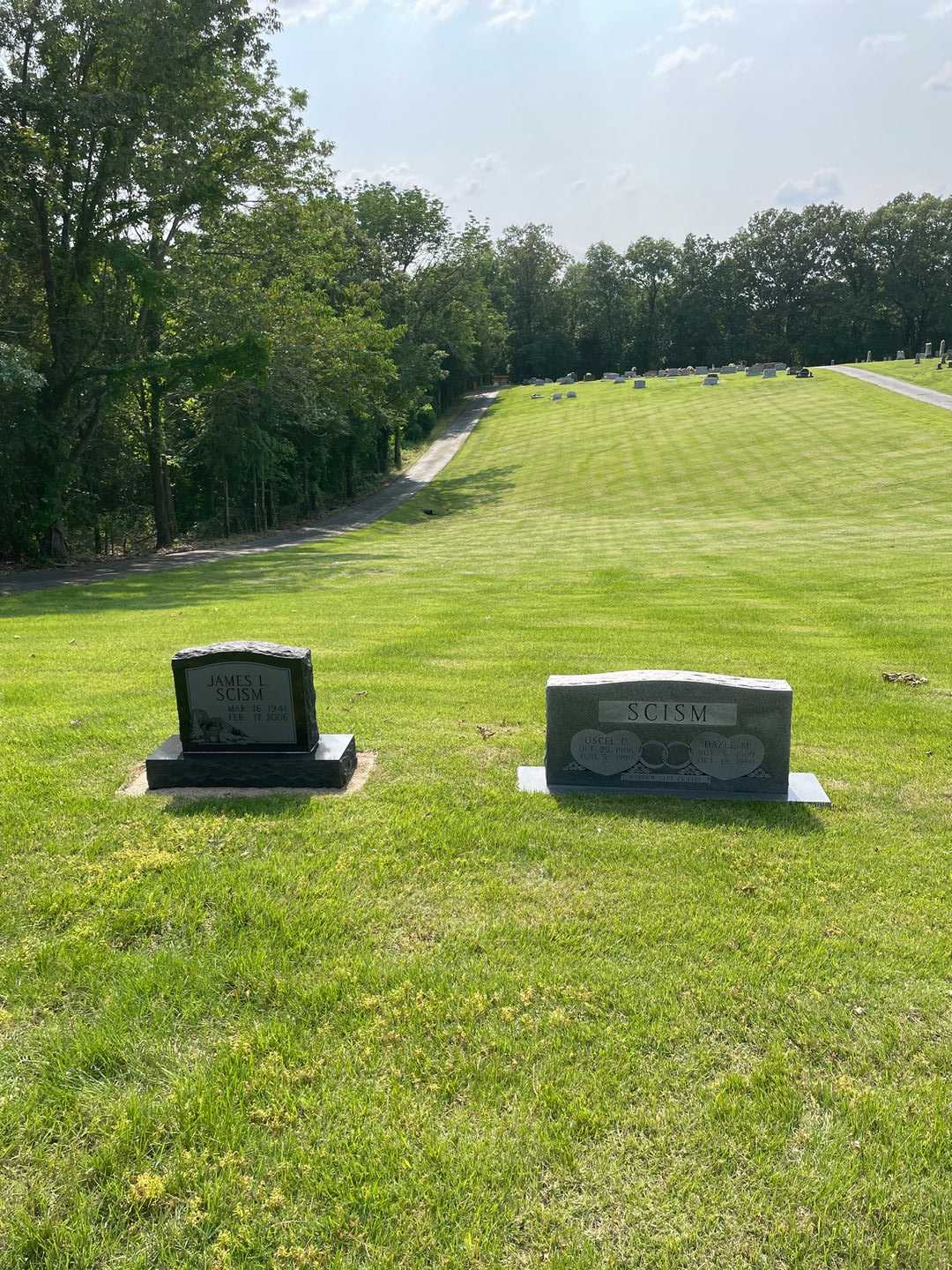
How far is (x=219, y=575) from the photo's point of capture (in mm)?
20281

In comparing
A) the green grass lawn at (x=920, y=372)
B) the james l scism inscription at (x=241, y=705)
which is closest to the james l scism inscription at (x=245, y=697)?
the james l scism inscription at (x=241, y=705)

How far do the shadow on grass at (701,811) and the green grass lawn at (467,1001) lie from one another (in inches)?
1.3

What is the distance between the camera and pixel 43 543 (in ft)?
74.9

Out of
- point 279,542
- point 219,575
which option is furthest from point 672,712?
point 279,542

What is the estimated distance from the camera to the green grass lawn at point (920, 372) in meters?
55.5

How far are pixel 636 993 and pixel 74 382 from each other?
73.5 feet

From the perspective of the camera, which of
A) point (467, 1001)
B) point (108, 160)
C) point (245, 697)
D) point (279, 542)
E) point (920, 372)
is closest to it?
point (467, 1001)

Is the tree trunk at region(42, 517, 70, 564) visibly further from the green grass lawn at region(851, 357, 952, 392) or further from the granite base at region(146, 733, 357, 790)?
the green grass lawn at region(851, 357, 952, 392)

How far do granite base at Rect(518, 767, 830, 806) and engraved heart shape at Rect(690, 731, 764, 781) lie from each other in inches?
5.6

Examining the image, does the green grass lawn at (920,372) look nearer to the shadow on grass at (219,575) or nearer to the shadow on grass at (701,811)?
the shadow on grass at (219,575)

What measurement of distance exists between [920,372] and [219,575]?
2379 inches

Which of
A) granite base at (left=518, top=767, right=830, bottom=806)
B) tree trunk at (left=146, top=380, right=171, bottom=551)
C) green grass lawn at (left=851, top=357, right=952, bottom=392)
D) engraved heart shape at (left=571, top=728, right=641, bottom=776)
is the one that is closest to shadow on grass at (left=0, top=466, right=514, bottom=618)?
tree trunk at (left=146, top=380, right=171, bottom=551)

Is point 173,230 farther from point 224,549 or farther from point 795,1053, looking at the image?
point 795,1053

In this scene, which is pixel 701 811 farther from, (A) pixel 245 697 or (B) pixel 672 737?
(A) pixel 245 697
